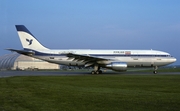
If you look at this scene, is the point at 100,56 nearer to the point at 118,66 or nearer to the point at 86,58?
the point at 86,58

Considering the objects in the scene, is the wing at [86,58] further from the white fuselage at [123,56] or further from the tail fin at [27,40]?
the tail fin at [27,40]

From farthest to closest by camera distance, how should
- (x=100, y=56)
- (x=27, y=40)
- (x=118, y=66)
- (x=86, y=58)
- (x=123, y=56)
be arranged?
(x=27, y=40), (x=100, y=56), (x=123, y=56), (x=86, y=58), (x=118, y=66)

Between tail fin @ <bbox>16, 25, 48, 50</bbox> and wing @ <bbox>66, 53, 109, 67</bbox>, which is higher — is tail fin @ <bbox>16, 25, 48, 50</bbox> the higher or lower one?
the higher one

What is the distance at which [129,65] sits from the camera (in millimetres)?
36844

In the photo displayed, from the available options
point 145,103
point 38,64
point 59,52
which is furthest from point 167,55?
point 38,64

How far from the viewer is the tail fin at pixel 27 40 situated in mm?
38094

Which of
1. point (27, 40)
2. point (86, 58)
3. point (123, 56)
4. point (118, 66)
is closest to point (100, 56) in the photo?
point (86, 58)

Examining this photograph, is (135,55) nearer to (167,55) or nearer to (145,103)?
(167,55)

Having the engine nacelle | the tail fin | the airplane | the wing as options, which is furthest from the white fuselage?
the engine nacelle

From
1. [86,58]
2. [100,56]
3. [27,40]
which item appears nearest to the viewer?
[86,58]

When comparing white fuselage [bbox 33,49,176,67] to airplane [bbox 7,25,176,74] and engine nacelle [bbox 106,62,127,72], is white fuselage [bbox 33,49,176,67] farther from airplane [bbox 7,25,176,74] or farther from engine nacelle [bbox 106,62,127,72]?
engine nacelle [bbox 106,62,127,72]

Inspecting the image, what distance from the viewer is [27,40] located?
3816 cm

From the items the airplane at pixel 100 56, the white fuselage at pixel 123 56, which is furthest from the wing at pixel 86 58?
the white fuselage at pixel 123 56

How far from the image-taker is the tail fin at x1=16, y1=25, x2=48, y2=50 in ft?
125
